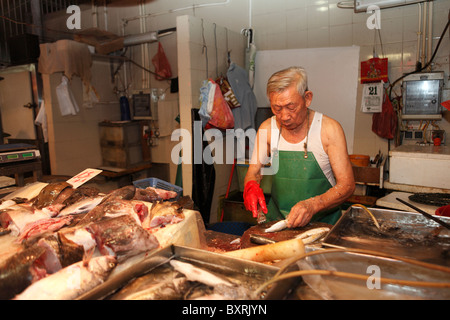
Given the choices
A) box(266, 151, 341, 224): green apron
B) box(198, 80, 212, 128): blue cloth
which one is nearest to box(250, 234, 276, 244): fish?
box(266, 151, 341, 224): green apron

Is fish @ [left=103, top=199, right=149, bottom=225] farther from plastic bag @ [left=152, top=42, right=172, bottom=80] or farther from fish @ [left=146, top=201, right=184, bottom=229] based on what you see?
plastic bag @ [left=152, top=42, right=172, bottom=80]

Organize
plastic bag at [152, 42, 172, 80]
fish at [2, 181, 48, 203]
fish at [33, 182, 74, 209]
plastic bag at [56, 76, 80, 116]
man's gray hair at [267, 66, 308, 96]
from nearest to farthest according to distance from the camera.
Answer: fish at [33, 182, 74, 209] < fish at [2, 181, 48, 203] < man's gray hair at [267, 66, 308, 96] < plastic bag at [56, 76, 80, 116] < plastic bag at [152, 42, 172, 80]

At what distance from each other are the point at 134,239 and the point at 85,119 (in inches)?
222

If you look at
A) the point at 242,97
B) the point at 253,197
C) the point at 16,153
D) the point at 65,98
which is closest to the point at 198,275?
the point at 253,197

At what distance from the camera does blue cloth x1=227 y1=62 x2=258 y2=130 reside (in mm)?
5328

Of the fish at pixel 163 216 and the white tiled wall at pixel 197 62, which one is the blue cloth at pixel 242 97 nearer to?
the white tiled wall at pixel 197 62

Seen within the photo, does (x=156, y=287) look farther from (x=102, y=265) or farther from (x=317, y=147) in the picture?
(x=317, y=147)

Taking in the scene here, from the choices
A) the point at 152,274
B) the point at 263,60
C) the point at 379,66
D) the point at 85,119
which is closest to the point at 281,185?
the point at 152,274

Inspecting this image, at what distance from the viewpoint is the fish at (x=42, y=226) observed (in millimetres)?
1771

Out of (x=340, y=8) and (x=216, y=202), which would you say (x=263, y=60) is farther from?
(x=216, y=202)

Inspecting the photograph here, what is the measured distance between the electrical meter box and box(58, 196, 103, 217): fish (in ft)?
14.4

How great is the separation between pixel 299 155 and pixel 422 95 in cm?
279

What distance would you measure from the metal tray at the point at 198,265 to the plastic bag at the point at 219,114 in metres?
3.45

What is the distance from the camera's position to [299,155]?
2939 mm
